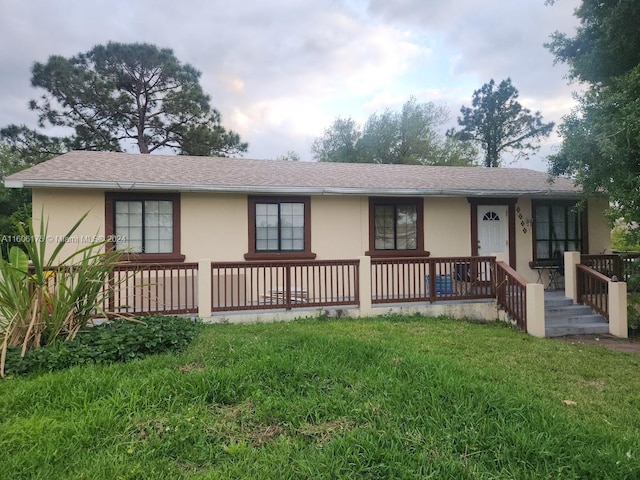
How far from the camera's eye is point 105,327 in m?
5.68

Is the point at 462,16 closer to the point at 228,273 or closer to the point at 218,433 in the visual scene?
the point at 228,273

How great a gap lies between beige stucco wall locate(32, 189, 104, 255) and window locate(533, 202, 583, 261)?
11232mm

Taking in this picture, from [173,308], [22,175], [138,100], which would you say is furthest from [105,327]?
[138,100]

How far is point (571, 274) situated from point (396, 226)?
4.19 metres

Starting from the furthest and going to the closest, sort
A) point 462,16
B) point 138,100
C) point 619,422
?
point 138,100
point 462,16
point 619,422

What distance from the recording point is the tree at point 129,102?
21.2 meters

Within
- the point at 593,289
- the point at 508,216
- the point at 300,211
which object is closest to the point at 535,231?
the point at 508,216

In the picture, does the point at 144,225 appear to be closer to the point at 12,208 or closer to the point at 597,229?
the point at 12,208

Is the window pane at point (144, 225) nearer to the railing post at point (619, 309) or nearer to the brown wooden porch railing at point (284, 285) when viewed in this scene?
the brown wooden porch railing at point (284, 285)

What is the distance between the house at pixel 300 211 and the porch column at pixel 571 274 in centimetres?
121

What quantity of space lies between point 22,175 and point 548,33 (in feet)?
41.4

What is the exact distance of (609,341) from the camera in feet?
24.1

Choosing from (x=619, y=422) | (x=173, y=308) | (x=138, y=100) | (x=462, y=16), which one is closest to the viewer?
(x=619, y=422)

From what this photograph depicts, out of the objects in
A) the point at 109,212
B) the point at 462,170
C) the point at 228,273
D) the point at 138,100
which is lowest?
the point at 228,273
